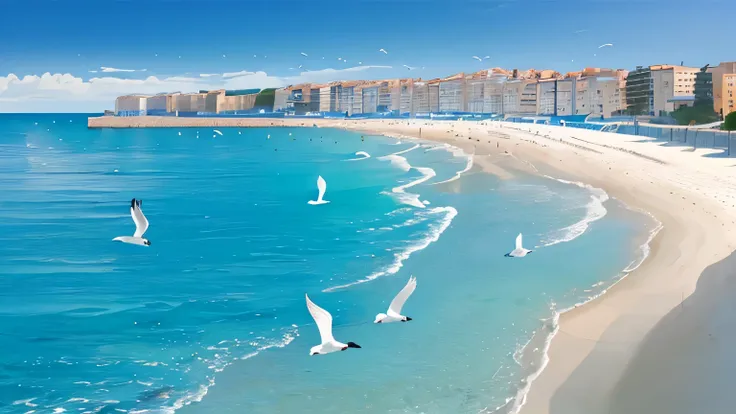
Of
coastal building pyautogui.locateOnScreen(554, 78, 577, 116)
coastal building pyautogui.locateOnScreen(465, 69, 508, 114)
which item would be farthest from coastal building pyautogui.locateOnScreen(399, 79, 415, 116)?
coastal building pyautogui.locateOnScreen(554, 78, 577, 116)

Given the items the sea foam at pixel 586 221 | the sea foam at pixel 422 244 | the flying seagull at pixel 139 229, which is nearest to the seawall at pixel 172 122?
the sea foam at pixel 586 221

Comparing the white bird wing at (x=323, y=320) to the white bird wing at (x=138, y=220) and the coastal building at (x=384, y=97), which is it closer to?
the white bird wing at (x=138, y=220)

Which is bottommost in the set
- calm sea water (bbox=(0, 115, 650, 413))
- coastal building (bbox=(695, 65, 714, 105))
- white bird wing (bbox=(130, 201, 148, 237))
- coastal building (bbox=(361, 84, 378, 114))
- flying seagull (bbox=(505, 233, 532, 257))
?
calm sea water (bbox=(0, 115, 650, 413))

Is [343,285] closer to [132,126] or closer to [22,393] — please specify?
[22,393]

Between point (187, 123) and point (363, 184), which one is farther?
point (187, 123)

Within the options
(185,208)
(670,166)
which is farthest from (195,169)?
(670,166)

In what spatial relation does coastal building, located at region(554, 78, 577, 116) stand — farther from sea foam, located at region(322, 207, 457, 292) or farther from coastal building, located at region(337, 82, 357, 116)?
sea foam, located at region(322, 207, 457, 292)
